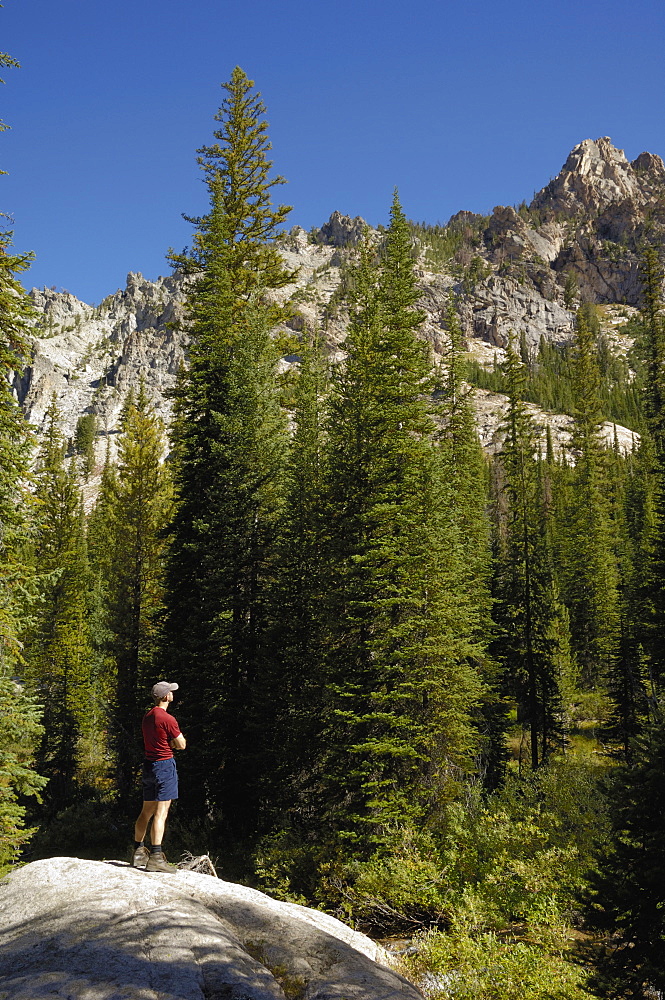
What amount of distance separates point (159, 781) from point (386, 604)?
7.63m

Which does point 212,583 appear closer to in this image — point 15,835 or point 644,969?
point 15,835

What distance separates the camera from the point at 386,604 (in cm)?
1444

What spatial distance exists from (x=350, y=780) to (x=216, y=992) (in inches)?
380

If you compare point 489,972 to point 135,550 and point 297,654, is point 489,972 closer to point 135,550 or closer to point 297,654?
point 297,654

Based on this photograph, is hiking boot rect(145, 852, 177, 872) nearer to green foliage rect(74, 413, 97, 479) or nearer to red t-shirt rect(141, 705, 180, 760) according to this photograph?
red t-shirt rect(141, 705, 180, 760)

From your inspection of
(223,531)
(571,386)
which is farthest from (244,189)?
(571,386)

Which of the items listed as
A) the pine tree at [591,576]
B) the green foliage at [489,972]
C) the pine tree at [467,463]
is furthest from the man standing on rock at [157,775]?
the pine tree at [591,576]

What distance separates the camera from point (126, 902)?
6.17 meters

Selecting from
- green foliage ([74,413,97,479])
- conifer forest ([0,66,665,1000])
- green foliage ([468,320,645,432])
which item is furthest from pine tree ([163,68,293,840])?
green foliage ([468,320,645,432])

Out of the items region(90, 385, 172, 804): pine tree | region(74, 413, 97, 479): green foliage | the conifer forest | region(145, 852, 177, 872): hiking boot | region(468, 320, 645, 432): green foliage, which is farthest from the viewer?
region(468, 320, 645, 432): green foliage

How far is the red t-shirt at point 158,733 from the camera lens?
775 cm

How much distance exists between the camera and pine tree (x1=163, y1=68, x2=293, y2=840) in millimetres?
17922

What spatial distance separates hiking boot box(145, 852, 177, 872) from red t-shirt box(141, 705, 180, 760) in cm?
118

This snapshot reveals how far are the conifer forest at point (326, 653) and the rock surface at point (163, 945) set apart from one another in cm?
175
